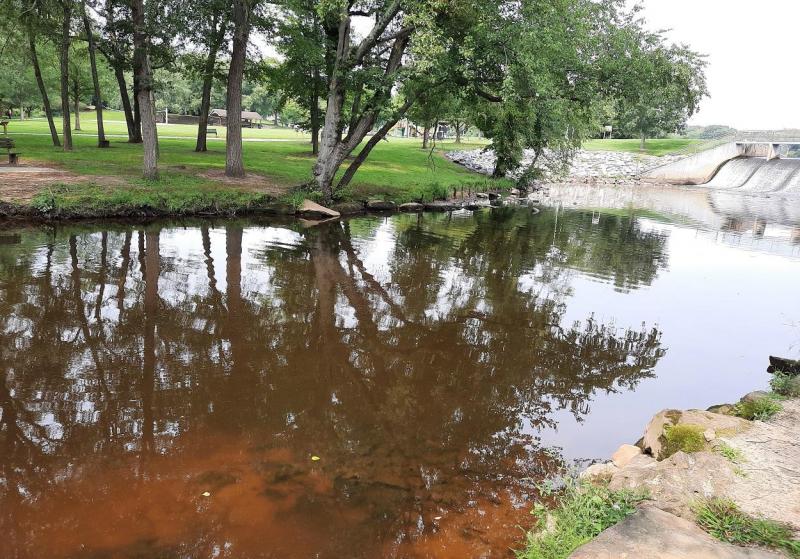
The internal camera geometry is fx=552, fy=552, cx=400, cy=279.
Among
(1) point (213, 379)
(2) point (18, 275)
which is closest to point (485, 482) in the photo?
(1) point (213, 379)

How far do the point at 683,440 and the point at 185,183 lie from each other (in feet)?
57.6

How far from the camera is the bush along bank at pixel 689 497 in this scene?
3.87 meters

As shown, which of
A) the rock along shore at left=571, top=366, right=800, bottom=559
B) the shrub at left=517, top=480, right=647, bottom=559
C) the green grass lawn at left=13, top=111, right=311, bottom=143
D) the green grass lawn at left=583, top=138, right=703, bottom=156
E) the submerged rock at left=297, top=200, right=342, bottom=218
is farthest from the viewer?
the green grass lawn at left=583, top=138, right=703, bottom=156

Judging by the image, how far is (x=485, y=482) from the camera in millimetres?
5293

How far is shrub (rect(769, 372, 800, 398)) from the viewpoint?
6909 mm

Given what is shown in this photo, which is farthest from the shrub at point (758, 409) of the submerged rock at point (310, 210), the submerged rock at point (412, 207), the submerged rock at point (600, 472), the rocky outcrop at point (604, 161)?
the rocky outcrop at point (604, 161)

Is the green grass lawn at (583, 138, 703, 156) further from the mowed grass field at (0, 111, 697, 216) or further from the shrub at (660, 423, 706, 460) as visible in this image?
the shrub at (660, 423, 706, 460)

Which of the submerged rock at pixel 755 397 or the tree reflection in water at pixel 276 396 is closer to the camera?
the tree reflection in water at pixel 276 396

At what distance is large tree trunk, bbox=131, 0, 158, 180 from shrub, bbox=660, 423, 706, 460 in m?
17.2

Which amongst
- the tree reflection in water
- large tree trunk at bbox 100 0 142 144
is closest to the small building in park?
large tree trunk at bbox 100 0 142 144

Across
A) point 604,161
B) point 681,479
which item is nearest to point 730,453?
point 681,479

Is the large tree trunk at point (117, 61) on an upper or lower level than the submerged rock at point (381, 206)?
upper

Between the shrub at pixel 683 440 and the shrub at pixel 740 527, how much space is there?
101 centimetres

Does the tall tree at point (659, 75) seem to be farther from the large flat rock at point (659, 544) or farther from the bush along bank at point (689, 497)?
the large flat rock at point (659, 544)
